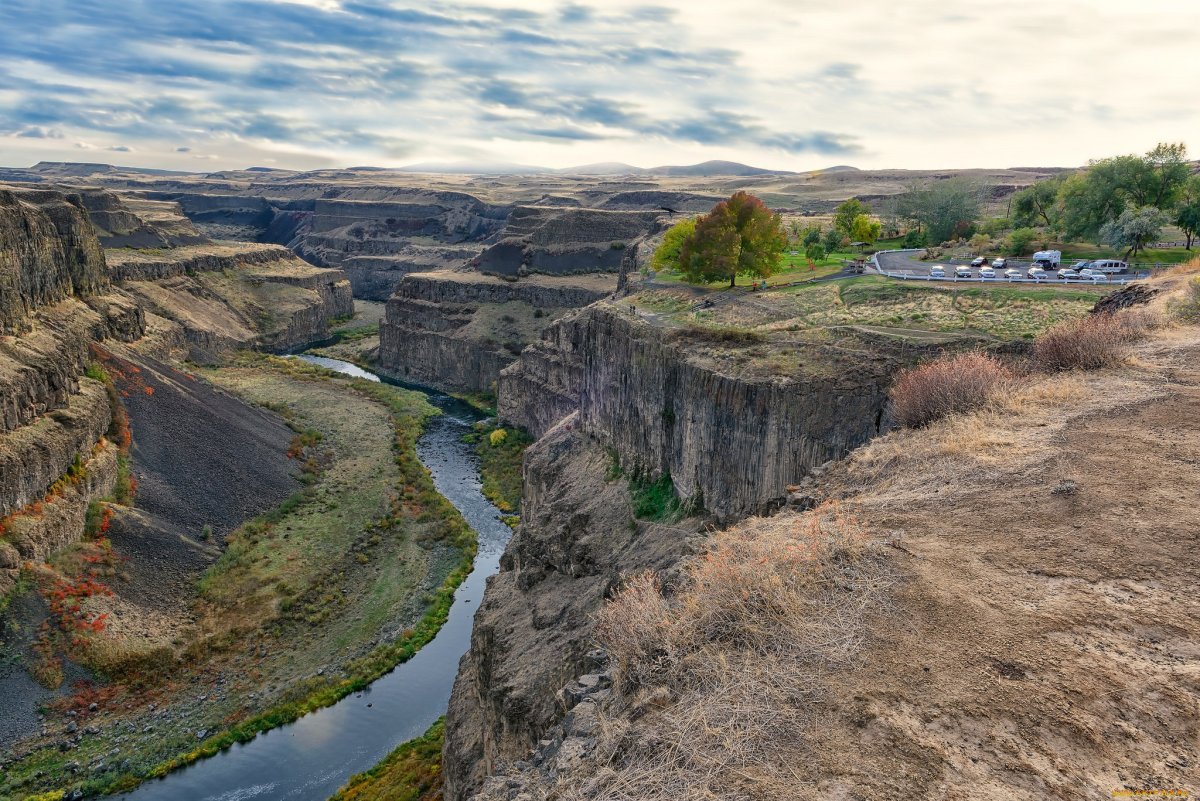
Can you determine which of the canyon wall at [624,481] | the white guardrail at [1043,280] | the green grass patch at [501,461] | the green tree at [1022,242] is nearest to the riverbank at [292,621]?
the green grass patch at [501,461]

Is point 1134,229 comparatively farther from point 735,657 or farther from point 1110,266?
point 735,657

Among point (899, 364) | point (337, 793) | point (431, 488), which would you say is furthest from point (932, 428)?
point (431, 488)

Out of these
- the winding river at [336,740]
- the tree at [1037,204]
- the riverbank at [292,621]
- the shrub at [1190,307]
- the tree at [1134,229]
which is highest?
the tree at [1037,204]

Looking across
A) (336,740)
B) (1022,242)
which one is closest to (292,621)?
(336,740)

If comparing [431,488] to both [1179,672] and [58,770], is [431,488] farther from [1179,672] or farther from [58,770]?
[1179,672]

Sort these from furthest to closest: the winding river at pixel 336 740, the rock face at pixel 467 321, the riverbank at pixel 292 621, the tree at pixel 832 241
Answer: the rock face at pixel 467 321
the tree at pixel 832 241
the riverbank at pixel 292 621
the winding river at pixel 336 740

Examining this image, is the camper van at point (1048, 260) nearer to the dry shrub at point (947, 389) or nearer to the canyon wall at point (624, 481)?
the canyon wall at point (624, 481)
